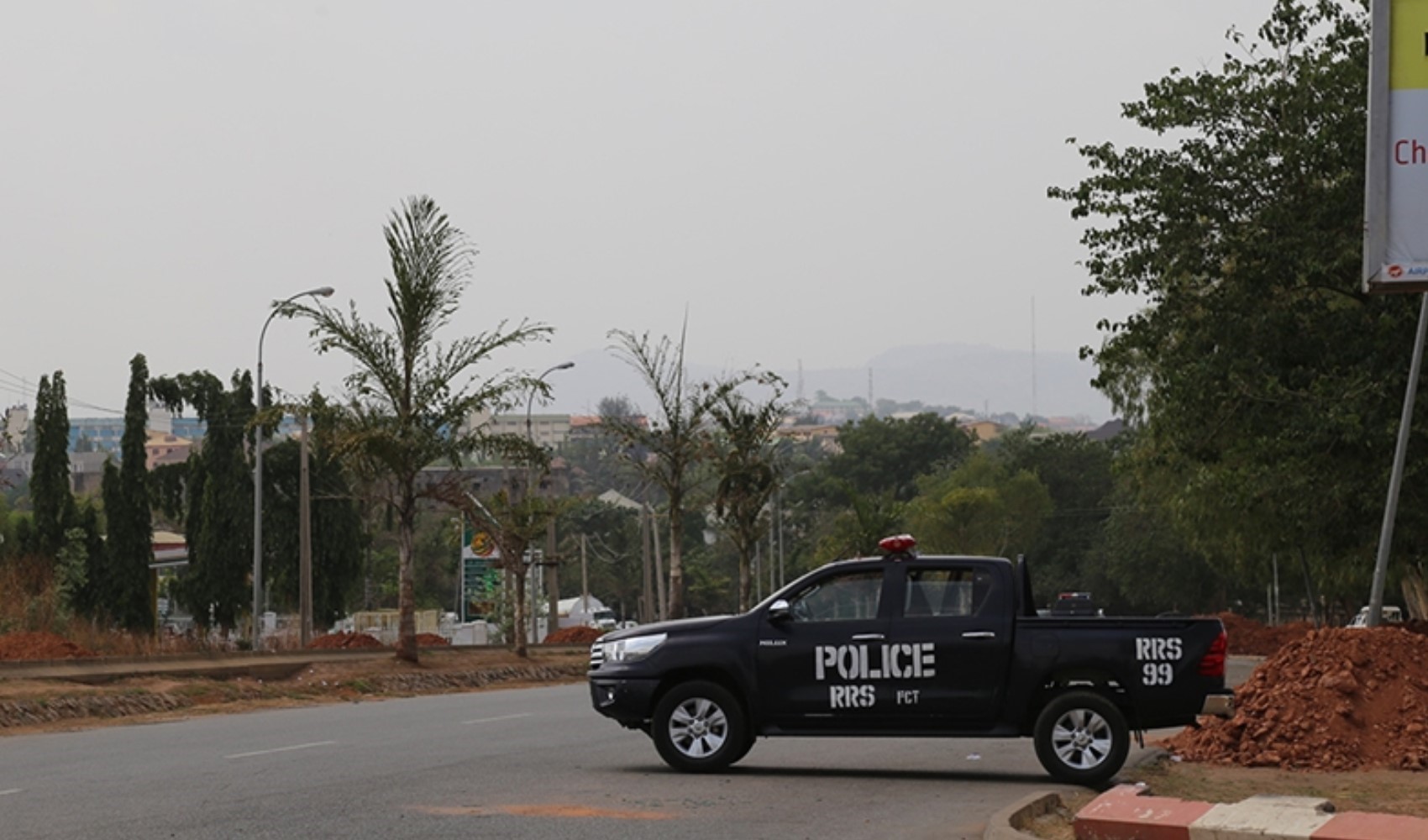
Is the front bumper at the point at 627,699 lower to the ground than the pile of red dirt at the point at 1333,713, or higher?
higher

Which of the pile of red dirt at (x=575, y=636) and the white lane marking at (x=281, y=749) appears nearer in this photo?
the white lane marking at (x=281, y=749)

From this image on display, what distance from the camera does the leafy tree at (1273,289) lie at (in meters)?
30.5

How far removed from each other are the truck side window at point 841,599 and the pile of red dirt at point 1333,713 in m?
4.12

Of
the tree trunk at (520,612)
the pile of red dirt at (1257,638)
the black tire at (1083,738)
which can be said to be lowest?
the pile of red dirt at (1257,638)

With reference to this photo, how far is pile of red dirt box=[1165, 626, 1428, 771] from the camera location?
17703 millimetres

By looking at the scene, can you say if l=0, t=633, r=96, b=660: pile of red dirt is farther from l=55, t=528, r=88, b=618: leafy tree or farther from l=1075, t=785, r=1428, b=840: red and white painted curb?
l=1075, t=785, r=1428, b=840: red and white painted curb

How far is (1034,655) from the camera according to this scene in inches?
613

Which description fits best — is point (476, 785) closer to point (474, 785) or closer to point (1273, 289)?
point (474, 785)

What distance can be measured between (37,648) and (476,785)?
20.5 m

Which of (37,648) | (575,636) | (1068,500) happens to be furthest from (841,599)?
(1068,500)

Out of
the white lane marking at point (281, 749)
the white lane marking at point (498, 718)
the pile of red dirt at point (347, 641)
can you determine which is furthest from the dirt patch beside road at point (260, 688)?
the white lane marking at point (281, 749)

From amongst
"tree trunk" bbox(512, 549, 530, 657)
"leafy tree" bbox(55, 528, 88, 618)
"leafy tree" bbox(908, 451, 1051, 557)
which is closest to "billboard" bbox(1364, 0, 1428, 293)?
"tree trunk" bbox(512, 549, 530, 657)

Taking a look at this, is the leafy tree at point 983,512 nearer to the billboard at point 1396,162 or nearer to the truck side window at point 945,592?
the truck side window at point 945,592

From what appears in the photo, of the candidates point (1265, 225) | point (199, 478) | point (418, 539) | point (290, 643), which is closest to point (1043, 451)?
point (418, 539)
